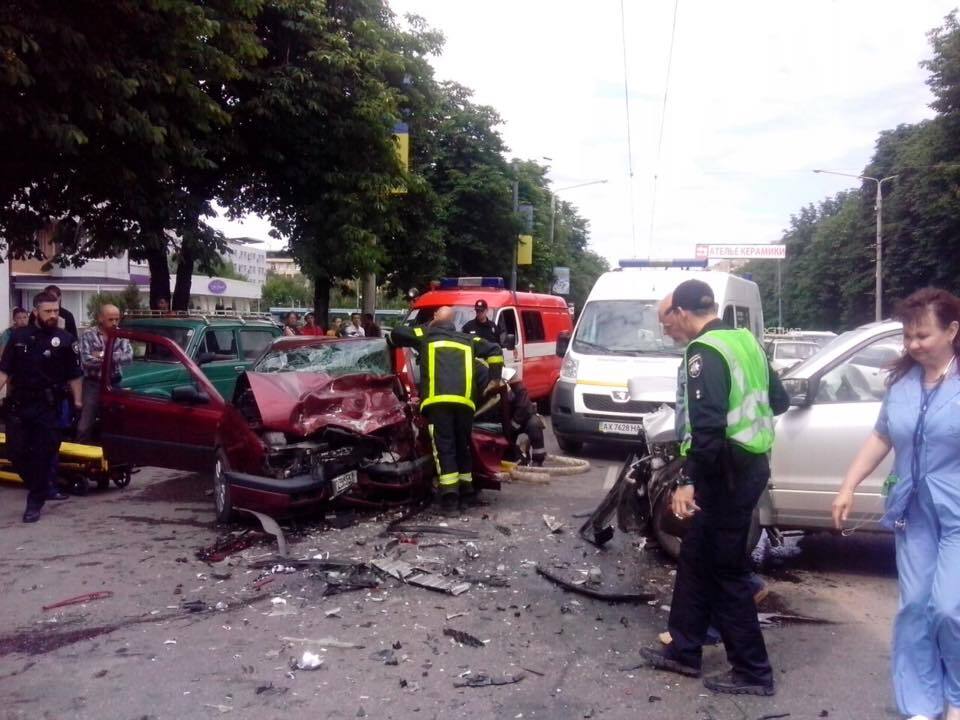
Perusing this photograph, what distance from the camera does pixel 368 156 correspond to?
57.8ft

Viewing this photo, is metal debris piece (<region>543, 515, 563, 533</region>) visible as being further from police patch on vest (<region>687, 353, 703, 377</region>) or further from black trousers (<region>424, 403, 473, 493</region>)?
police patch on vest (<region>687, 353, 703, 377</region>)

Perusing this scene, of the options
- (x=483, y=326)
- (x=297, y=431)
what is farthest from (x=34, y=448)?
(x=483, y=326)

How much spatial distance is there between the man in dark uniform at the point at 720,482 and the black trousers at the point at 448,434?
3547mm

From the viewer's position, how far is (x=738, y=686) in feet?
14.7

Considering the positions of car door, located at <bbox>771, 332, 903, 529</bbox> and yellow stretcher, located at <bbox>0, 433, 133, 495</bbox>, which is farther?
yellow stretcher, located at <bbox>0, 433, 133, 495</bbox>

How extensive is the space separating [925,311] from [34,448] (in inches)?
274

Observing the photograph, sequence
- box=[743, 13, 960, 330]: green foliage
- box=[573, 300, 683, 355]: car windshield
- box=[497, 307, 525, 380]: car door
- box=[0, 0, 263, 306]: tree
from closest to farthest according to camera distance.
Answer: box=[0, 0, 263, 306]: tree < box=[573, 300, 683, 355]: car windshield < box=[497, 307, 525, 380]: car door < box=[743, 13, 960, 330]: green foliage

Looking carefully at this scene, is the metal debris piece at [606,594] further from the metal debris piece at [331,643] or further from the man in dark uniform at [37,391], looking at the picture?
the man in dark uniform at [37,391]

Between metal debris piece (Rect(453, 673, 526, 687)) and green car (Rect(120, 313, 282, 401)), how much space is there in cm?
678

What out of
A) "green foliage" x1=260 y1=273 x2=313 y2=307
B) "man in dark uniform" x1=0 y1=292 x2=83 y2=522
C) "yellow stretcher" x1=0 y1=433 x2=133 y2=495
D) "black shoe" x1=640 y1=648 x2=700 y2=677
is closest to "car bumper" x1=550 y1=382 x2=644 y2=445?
"yellow stretcher" x1=0 y1=433 x2=133 y2=495

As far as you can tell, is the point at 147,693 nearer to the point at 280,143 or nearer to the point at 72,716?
the point at 72,716

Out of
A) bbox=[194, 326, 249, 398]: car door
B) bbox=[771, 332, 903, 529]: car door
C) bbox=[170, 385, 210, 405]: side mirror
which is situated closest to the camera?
bbox=[771, 332, 903, 529]: car door

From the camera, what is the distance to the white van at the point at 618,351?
440 inches

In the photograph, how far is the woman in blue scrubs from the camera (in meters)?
3.75
